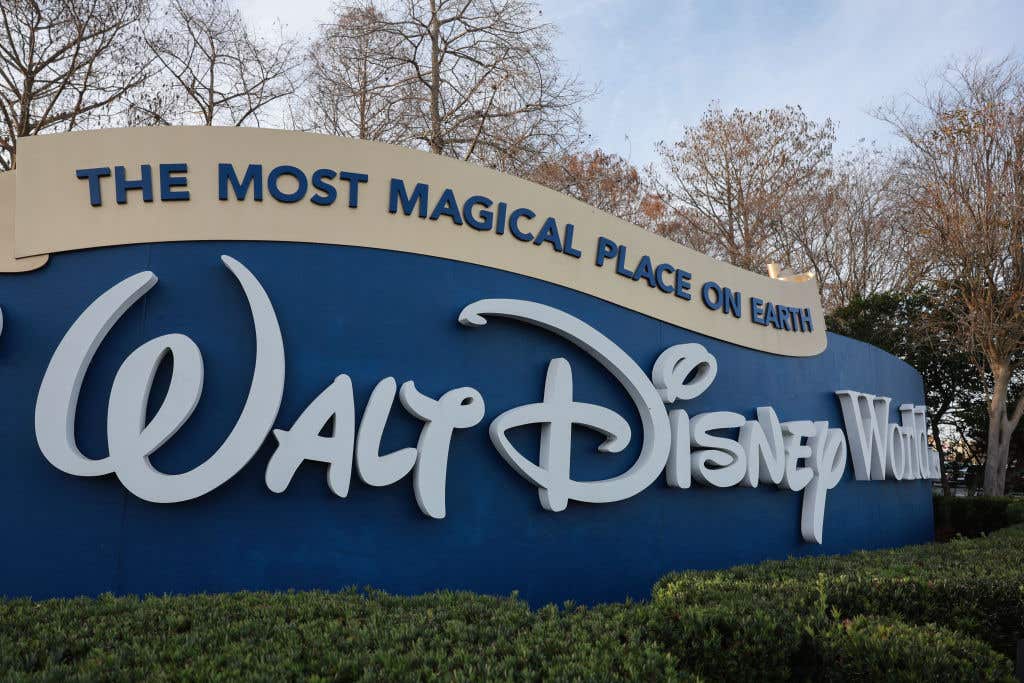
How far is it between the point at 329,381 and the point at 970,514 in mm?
13922

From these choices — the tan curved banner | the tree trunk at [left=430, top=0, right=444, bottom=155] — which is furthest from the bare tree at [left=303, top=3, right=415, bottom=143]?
the tan curved banner

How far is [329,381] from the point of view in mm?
6523

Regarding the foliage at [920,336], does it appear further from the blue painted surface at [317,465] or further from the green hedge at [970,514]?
the blue painted surface at [317,465]

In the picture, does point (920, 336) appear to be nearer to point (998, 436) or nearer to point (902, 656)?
point (998, 436)

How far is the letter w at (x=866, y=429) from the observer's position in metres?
10.4

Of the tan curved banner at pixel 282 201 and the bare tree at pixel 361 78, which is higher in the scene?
the bare tree at pixel 361 78

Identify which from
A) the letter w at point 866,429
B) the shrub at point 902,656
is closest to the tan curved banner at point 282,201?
the shrub at point 902,656

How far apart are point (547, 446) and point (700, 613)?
109 inches

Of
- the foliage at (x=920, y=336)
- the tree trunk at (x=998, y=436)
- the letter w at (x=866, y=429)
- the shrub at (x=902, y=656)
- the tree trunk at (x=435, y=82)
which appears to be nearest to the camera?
the shrub at (x=902, y=656)

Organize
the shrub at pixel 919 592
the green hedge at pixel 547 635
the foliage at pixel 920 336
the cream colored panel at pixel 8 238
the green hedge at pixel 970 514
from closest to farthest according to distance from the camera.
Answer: the green hedge at pixel 547 635 → the shrub at pixel 919 592 → the cream colored panel at pixel 8 238 → the green hedge at pixel 970 514 → the foliage at pixel 920 336

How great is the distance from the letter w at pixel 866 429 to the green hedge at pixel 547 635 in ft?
14.9

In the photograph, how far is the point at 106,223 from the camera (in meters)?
6.44

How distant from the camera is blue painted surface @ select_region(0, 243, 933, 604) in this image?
6.07 meters

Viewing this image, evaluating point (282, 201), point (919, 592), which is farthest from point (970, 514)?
point (282, 201)
